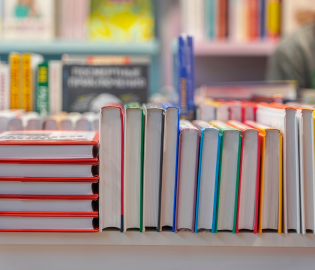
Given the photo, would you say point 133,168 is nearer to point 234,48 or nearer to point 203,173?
point 203,173

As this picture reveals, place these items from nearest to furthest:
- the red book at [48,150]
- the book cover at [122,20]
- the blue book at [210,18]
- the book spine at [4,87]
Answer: the red book at [48,150] < the book spine at [4,87] < the blue book at [210,18] < the book cover at [122,20]

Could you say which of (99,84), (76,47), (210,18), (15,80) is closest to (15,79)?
(15,80)

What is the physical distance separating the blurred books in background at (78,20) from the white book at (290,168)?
1.45 m

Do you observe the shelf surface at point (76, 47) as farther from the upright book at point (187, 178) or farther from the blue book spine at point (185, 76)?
the upright book at point (187, 178)

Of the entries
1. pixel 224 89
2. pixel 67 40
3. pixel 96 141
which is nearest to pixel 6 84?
pixel 96 141

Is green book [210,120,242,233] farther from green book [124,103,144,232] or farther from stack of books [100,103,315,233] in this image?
green book [124,103,144,232]

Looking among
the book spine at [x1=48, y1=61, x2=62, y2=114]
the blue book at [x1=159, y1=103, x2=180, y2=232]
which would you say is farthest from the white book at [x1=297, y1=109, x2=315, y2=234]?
the book spine at [x1=48, y1=61, x2=62, y2=114]

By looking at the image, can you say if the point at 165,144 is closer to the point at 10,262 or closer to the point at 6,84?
the point at 10,262

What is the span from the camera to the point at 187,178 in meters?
0.64

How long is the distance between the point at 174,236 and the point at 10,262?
293mm

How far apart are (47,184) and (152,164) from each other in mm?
182

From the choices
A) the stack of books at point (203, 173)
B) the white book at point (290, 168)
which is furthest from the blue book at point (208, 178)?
the white book at point (290, 168)

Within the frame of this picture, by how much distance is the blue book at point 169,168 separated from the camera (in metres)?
0.63

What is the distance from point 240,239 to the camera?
25.6 inches
